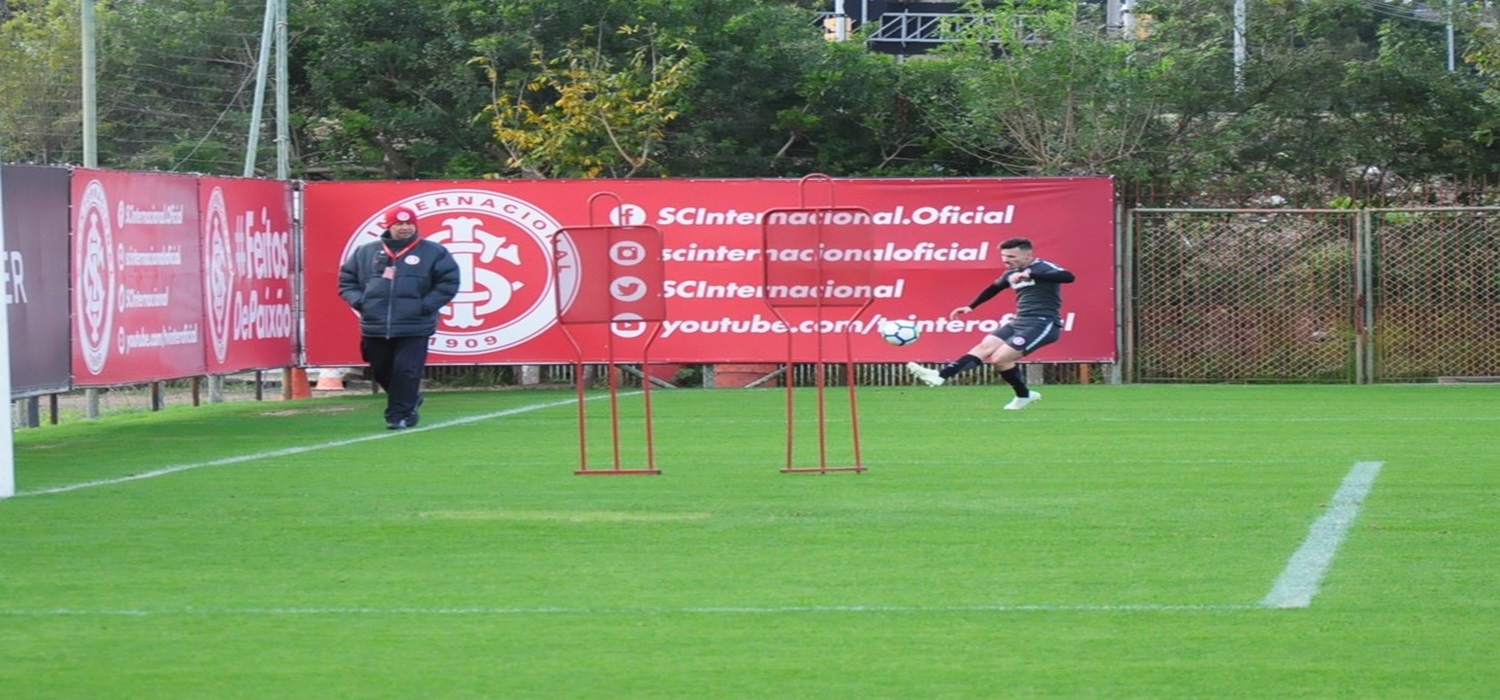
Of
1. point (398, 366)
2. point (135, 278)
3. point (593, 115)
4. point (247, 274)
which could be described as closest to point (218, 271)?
point (247, 274)

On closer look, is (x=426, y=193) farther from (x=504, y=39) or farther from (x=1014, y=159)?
(x=1014, y=159)

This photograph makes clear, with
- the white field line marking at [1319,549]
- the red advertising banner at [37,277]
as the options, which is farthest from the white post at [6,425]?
the white field line marking at [1319,549]

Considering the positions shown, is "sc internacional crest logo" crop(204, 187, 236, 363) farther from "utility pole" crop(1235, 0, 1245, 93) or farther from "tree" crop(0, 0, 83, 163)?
"utility pole" crop(1235, 0, 1245, 93)

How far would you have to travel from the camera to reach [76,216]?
16.7 meters

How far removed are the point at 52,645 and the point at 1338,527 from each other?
5965 mm

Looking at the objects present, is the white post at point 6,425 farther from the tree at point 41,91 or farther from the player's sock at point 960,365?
the tree at point 41,91

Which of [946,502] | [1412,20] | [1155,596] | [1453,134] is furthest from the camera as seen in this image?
[1412,20]

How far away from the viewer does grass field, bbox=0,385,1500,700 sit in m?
6.70

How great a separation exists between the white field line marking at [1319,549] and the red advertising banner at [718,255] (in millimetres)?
9538

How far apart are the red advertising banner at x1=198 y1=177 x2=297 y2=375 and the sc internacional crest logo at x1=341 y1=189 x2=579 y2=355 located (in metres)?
0.90

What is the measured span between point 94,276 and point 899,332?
26.8 feet

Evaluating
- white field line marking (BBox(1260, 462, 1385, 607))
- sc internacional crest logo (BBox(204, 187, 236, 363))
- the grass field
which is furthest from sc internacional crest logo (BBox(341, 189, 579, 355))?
white field line marking (BBox(1260, 462, 1385, 607))

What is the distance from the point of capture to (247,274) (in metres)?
20.9

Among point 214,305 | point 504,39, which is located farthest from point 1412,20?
point 214,305
